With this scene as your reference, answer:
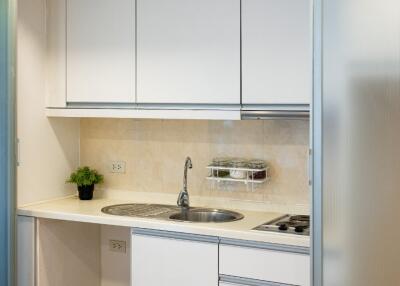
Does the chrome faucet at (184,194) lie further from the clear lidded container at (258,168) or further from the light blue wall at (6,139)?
the light blue wall at (6,139)

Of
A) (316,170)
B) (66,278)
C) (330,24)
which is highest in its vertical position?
(330,24)

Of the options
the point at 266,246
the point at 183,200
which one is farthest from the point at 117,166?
the point at 266,246

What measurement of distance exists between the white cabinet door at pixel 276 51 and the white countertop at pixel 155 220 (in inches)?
24.8

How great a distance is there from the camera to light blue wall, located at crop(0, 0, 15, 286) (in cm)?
300

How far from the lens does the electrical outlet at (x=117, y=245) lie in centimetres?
359

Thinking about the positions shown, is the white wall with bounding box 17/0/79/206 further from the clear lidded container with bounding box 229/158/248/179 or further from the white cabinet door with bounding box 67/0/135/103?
the clear lidded container with bounding box 229/158/248/179

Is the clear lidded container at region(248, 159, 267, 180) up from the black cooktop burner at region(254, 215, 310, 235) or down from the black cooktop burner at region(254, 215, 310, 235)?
Result: up

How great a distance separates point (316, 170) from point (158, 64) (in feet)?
4.51

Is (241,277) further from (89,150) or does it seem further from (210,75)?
(89,150)

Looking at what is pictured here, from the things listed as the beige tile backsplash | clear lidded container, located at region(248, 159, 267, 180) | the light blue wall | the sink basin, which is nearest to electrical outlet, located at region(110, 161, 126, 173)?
the beige tile backsplash

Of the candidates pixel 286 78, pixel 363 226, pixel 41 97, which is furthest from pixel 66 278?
pixel 363 226

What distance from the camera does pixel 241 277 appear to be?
2623mm

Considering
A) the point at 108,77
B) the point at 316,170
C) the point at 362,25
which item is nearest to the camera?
the point at 362,25

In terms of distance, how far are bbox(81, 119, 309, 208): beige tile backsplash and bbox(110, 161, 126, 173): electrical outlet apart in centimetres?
2
